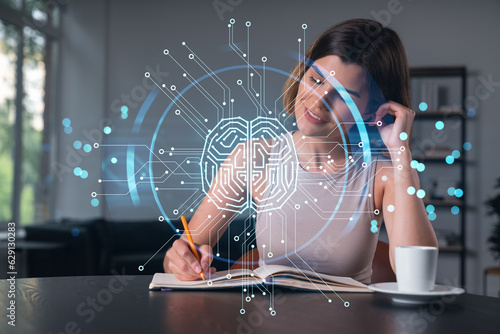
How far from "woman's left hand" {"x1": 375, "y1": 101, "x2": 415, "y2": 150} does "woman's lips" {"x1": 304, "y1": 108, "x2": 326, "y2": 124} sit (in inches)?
6.2

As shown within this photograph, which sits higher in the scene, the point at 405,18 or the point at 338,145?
the point at 405,18

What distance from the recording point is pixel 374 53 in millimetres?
1289

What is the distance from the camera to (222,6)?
2.90 meters

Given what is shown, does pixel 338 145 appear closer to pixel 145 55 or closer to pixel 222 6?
pixel 222 6

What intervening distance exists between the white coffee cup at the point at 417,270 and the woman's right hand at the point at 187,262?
36 cm

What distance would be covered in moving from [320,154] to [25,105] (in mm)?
2132

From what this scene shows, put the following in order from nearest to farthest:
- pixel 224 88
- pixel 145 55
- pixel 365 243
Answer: pixel 365 243
pixel 224 88
pixel 145 55

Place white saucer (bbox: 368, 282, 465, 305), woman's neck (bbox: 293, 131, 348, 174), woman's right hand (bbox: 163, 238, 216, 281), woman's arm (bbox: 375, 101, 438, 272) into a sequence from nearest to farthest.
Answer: white saucer (bbox: 368, 282, 465, 305) → woman's right hand (bbox: 163, 238, 216, 281) → woman's arm (bbox: 375, 101, 438, 272) → woman's neck (bbox: 293, 131, 348, 174)

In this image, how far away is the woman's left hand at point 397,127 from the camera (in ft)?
3.92

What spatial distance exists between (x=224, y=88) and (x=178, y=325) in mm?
976

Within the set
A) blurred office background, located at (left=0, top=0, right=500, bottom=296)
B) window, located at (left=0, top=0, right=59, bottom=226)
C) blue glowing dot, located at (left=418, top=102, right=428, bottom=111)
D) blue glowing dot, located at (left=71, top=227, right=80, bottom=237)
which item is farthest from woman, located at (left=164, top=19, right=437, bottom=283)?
blue glowing dot, located at (left=418, top=102, right=428, bottom=111)

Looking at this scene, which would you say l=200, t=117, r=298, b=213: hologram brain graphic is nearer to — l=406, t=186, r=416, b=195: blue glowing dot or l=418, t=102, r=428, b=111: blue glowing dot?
l=406, t=186, r=416, b=195: blue glowing dot

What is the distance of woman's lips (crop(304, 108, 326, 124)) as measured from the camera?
4.34 feet

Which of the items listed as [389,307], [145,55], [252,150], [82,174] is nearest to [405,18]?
[145,55]
